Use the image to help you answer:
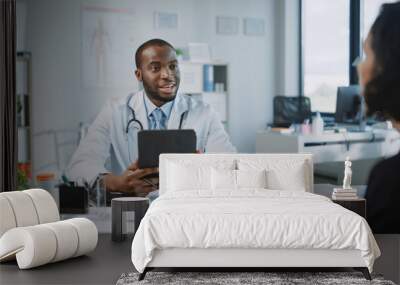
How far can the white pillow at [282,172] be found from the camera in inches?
226

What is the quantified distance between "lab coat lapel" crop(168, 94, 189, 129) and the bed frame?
3.09m

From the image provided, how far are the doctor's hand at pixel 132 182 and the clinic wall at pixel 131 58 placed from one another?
0.60 metres

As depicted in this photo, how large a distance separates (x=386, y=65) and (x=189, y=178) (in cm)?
228

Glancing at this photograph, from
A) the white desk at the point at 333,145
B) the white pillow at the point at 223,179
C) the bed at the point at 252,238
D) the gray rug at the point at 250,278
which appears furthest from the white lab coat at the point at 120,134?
the gray rug at the point at 250,278

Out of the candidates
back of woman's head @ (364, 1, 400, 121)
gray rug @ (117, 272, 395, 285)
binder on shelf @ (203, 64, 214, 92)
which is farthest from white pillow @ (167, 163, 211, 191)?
back of woman's head @ (364, 1, 400, 121)

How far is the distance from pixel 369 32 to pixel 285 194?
2.26m

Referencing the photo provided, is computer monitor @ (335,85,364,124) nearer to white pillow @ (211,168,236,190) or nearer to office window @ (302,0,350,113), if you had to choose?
office window @ (302,0,350,113)

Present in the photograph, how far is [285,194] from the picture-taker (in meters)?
5.32

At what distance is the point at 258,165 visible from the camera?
19.4 feet

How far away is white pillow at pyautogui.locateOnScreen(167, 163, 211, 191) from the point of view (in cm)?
572

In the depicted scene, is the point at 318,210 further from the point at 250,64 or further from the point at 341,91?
the point at 250,64

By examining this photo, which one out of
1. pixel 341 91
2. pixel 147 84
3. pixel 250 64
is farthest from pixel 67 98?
pixel 341 91

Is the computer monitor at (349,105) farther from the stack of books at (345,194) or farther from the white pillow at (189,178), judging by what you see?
the white pillow at (189,178)

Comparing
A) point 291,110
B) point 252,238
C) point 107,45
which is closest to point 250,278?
point 252,238
